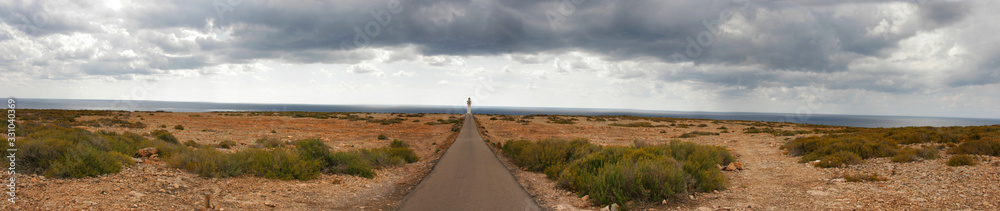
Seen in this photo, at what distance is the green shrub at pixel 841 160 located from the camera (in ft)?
39.1

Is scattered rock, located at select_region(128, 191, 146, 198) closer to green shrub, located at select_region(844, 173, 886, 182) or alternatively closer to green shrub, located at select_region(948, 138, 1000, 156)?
green shrub, located at select_region(844, 173, 886, 182)

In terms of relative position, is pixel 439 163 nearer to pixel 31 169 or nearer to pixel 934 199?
pixel 31 169

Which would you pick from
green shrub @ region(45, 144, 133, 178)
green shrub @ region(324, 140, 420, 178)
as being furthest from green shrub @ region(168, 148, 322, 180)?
green shrub @ region(45, 144, 133, 178)

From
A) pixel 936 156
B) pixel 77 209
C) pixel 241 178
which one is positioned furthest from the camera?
pixel 936 156

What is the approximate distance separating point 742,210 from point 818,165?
6.77 m

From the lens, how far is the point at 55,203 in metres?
6.23

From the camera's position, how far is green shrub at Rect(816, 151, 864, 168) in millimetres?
11914

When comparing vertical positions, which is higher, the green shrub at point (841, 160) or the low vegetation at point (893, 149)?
the low vegetation at point (893, 149)

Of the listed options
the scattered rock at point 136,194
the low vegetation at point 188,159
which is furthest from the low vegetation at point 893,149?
the scattered rock at point 136,194

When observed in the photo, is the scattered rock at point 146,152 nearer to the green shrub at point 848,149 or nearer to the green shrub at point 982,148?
the green shrub at point 848,149

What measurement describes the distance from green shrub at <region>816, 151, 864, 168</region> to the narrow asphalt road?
9245 mm

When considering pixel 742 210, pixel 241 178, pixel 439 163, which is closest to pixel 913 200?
pixel 742 210

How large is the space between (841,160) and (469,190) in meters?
10.9

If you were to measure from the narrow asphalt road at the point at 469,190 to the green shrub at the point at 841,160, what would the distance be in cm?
925
